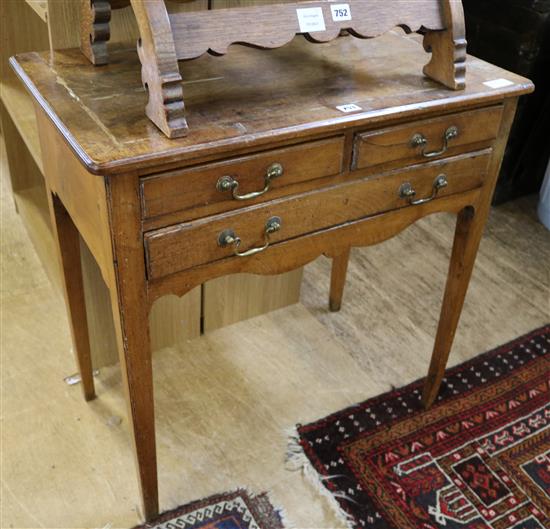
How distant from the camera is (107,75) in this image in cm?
124

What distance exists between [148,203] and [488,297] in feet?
4.90

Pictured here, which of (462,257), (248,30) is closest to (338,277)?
(462,257)

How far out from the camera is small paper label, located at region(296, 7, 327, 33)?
115 centimetres

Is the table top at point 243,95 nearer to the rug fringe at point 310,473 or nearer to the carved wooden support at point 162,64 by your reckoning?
the carved wooden support at point 162,64

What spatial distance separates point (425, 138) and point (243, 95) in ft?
1.16

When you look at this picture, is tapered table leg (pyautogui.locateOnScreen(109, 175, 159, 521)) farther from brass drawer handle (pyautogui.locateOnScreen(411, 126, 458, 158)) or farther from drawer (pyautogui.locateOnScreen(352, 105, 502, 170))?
brass drawer handle (pyautogui.locateOnScreen(411, 126, 458, 158))

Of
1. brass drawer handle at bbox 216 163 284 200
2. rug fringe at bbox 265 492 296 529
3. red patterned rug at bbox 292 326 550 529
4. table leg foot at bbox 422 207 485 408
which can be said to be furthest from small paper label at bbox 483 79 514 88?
rug fringe at bbox 265 492 296 529

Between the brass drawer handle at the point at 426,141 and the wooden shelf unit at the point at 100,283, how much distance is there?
628 mm

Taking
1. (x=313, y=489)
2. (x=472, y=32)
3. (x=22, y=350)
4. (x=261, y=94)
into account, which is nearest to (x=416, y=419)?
(x=313, y=489)

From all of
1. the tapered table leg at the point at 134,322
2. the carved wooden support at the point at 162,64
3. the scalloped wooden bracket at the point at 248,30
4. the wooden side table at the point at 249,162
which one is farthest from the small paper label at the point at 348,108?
the tapered table leg at the point at 134,322

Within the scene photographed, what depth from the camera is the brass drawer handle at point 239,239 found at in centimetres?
114

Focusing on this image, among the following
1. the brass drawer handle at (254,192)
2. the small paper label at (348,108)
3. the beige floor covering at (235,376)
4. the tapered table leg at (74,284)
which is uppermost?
the small paper label at (348,108)

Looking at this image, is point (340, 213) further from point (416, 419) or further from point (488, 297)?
point (488, 297)

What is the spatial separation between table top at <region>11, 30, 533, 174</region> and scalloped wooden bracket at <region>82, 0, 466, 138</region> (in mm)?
36
